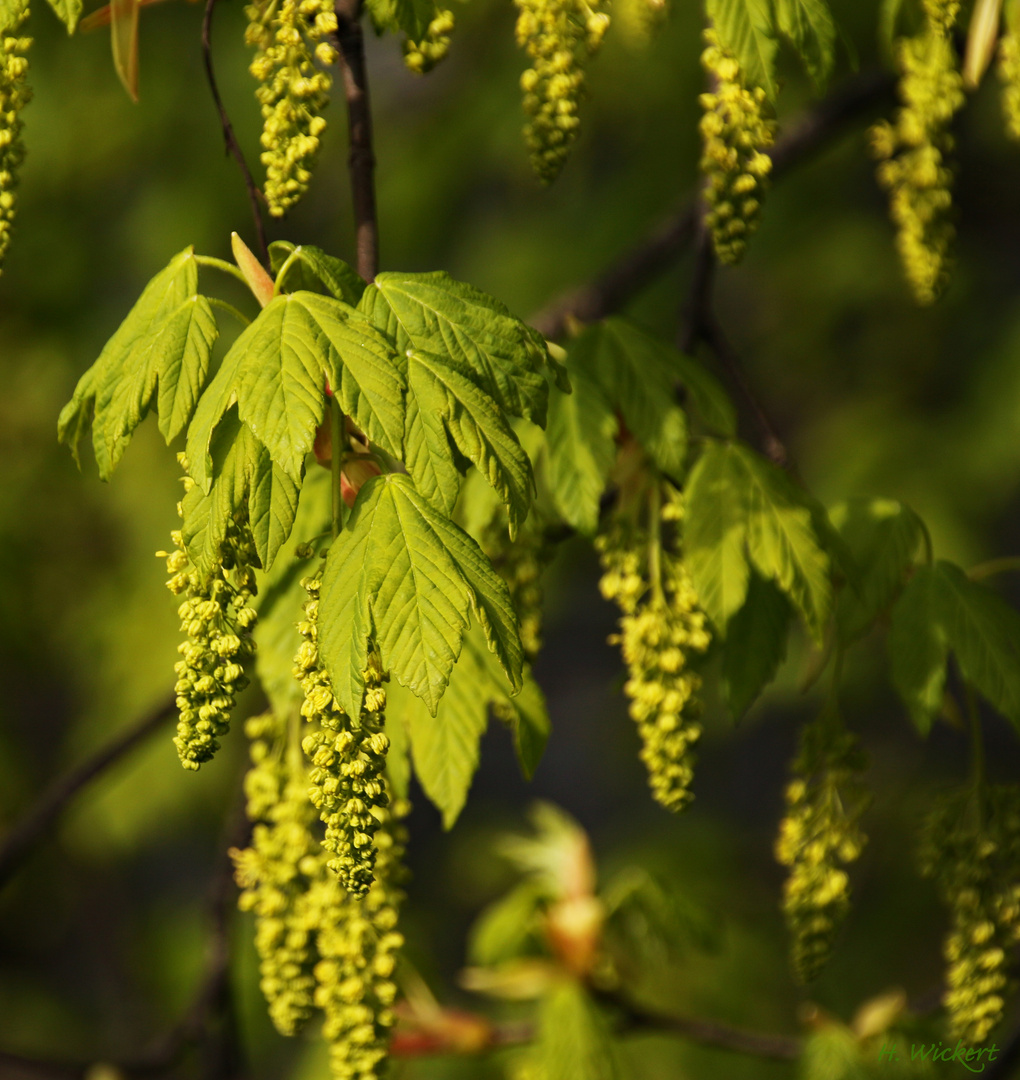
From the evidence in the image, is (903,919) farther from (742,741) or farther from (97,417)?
(97,417)

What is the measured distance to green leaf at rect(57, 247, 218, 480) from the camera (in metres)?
0.94

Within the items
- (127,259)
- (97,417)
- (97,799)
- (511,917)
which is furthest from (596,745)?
(97,417)

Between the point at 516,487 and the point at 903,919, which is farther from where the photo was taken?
the point at 903,919

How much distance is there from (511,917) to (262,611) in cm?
100

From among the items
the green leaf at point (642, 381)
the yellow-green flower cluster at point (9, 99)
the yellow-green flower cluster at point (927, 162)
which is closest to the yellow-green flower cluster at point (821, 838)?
the green leaf at point (642, 381)

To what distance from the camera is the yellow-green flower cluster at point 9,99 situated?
100cm

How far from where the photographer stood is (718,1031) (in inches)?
71.8

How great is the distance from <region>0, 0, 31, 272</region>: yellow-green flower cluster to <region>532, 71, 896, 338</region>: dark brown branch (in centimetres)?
104

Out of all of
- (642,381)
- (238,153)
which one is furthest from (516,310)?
(238,153)

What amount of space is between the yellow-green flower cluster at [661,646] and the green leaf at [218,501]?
491mm

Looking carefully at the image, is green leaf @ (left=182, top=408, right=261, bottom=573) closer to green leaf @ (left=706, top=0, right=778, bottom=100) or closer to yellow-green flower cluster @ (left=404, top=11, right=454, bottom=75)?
yellow-green flower cluster @ (left=404, top=11, right=454, bottom=75)

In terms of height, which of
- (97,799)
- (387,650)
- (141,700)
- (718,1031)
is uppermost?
(387,650)

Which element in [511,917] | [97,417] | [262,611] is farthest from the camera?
[511,917]

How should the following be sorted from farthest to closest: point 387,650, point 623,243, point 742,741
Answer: point 742,741 < point 623,243 < point 387,650
